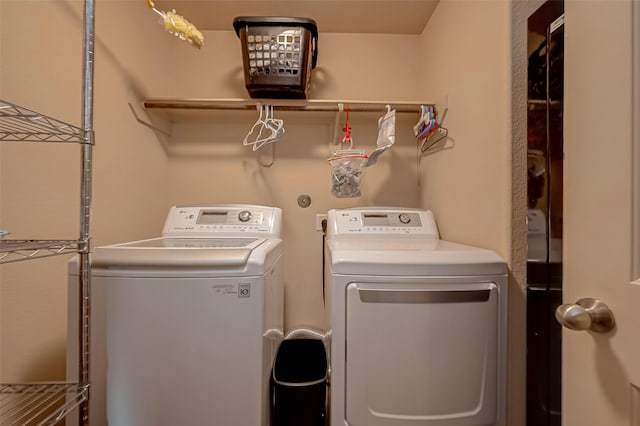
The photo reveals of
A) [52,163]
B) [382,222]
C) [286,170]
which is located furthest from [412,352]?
[52,163]

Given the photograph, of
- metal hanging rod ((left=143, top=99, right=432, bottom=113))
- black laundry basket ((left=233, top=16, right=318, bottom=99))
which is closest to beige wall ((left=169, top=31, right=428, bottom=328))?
metal hanging rod ((left=143, top=99, right=432, bottom=113))

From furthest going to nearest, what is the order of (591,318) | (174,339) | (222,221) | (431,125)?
(222,221), (431,125), (174,339), (591,318)

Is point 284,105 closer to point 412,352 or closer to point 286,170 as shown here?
point 286,170

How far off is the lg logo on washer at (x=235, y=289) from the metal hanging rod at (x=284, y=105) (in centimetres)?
105

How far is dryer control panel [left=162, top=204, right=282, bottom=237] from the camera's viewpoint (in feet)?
4.87

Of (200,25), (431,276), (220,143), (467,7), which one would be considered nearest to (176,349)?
(431,276)

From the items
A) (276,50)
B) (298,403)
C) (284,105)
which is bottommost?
(298,403)

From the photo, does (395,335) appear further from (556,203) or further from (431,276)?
(556,203)

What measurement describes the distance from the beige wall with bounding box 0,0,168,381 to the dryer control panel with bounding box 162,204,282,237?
0.75 feet

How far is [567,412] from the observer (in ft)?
1.82

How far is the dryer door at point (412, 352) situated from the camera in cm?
89

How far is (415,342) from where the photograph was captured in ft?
2.93

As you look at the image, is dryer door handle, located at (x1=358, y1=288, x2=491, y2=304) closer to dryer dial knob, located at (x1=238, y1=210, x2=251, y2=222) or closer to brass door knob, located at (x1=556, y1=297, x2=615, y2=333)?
brass door knob, located at (x1=556, y1=297, x2=615, y2=333)

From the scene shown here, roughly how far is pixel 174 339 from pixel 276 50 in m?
1.36
